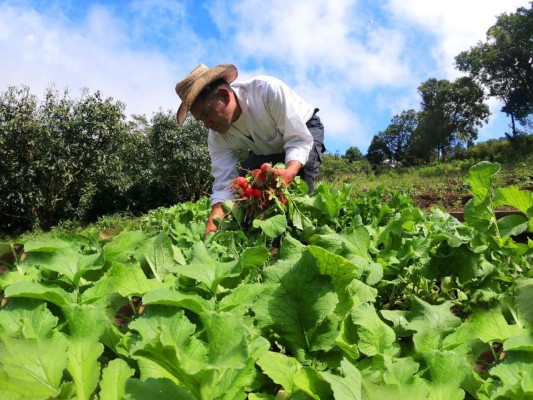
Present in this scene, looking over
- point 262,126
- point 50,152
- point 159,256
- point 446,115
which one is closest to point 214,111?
point 262,126

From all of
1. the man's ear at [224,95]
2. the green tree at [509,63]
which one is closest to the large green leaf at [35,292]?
the man's ear at [224,95]

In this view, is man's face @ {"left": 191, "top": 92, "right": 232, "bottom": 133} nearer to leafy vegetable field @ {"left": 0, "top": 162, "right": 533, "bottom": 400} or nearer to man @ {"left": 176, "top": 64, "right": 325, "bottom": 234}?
man @ {"left": 176, "top": 64, "right": 325, "bottom": 234}

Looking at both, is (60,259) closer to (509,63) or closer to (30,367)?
(30,367)

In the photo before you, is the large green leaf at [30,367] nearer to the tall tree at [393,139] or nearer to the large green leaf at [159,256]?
the large green leaf at [159,256]

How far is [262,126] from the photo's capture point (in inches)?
140

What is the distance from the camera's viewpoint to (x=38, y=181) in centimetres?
2155

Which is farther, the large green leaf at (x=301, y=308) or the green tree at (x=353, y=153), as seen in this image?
the green tree at (x=353, y=153)

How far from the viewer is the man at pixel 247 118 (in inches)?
127

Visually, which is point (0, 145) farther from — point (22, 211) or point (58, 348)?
point (58, 348)

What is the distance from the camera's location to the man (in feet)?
10.6

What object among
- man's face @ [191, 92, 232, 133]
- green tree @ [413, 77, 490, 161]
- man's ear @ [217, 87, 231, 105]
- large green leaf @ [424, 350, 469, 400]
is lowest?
large green leaf @ [424, 350, 469, 400]

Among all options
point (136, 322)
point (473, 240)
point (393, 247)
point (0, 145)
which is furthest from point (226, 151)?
point (0, 145)

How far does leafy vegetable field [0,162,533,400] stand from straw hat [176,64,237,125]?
83.4 inches

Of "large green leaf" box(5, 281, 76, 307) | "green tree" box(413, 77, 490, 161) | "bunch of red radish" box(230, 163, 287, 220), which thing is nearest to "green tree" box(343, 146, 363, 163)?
"green tree" box(413, 77, 490, 161)
